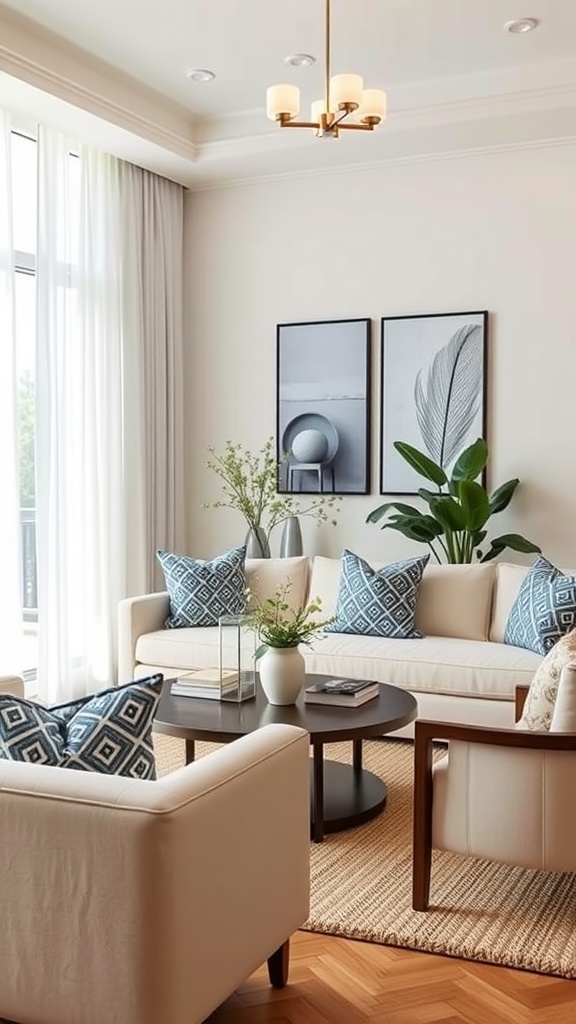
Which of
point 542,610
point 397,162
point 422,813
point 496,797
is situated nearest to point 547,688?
point 496,797

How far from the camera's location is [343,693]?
3.56m

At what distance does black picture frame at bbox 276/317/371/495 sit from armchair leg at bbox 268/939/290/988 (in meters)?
3.60

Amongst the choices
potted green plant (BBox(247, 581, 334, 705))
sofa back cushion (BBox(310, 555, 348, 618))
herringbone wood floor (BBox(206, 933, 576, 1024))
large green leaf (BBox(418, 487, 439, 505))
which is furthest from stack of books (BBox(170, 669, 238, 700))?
large green leaf (BBox(418, 487, 439, 505))

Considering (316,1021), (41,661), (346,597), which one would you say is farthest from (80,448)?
(316,1021)

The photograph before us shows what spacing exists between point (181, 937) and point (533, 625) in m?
2.75

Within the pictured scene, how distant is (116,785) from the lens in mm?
1836

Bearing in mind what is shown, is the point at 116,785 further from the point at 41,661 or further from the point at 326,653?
the point at 41,661

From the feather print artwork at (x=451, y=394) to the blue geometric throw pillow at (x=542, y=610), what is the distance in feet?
4.08

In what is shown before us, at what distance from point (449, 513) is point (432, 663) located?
106cm

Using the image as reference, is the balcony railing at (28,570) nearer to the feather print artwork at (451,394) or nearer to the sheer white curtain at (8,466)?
the sheer white curtain at (8,466)

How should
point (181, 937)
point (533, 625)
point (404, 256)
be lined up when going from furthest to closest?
point (404, 256)
point (533, 625)
point (181, 937)

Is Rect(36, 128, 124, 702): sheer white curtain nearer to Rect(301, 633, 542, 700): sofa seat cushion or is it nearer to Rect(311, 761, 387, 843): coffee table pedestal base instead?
Rect(301, 633, 542, 700): sofa seat cushion

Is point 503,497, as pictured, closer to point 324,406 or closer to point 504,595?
point 504,595

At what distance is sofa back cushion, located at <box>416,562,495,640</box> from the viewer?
4.69 meters
